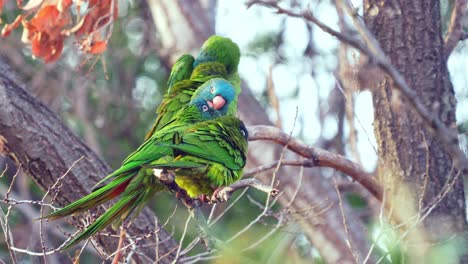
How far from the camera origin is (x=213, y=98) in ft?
13.6

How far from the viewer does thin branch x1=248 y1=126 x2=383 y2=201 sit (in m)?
4.04

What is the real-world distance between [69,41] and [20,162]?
12.0 feet

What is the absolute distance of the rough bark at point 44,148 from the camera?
3916 millimetres

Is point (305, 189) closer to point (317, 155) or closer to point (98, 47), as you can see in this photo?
point (317, 155)

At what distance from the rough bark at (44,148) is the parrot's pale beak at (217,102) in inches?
24.9

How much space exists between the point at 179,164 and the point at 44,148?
0.98m

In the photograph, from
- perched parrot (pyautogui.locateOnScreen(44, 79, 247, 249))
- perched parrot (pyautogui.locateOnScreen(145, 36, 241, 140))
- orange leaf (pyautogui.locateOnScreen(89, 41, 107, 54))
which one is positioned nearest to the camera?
perched parrot (pyautogui.locateOnScreen(44, 79, 247, 249))

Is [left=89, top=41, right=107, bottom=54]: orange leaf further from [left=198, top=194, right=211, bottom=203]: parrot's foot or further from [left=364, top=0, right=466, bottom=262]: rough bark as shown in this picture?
[left=364, top=0, right=466, bottom=262]: rough bark

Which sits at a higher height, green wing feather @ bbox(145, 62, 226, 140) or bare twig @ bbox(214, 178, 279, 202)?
green wing feather @ bbox(145, 62, 226, 140)

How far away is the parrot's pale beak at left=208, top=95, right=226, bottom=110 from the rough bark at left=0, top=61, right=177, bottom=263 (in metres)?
0.63

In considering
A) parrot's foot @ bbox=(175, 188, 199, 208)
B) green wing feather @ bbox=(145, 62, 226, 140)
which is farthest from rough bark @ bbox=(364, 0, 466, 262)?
parrot's foot @ bbox=(175, 188, 199, 208)

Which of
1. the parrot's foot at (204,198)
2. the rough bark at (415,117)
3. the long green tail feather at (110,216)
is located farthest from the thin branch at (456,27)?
the long green tail feather at (110,216)

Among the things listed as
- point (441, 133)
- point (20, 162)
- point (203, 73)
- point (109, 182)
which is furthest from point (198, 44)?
point (441, 133)

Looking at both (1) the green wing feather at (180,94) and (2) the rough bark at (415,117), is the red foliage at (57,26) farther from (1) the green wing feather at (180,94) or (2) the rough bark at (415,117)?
(2) the rough bark at (415,117)
